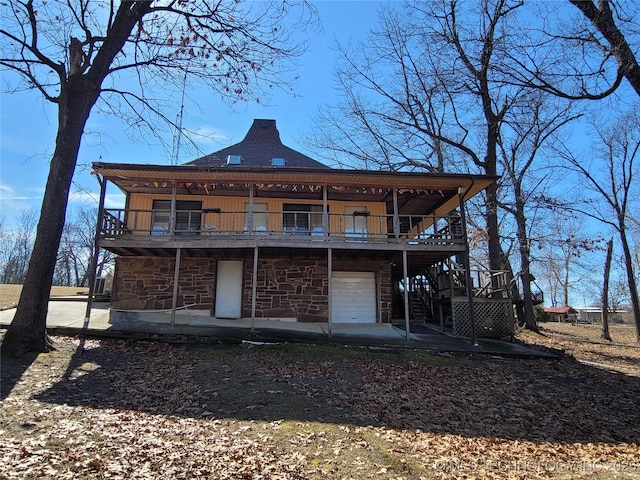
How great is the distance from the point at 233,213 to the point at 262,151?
4.65m

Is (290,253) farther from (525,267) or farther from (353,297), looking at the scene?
(525,267)

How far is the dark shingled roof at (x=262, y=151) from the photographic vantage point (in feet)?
50.9

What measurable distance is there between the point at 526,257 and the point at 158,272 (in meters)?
16.9

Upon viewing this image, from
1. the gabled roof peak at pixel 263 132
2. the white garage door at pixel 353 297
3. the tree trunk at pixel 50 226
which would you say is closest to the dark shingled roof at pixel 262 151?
the gabled roof peak at pixel 263 132

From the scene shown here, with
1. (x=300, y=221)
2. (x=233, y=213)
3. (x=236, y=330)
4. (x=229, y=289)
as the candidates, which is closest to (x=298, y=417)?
(x=236, y=330)

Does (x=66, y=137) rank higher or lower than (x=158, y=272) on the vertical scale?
higher

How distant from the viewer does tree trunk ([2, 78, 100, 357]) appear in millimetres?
7344

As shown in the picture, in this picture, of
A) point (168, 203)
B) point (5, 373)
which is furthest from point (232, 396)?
point (168, 203)

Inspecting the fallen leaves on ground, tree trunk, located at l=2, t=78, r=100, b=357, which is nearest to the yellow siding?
tree trunk, located at l=2, t=78, r=100, b=357

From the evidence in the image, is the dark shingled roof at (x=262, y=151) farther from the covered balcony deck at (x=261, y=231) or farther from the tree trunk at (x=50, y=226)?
the tree trunk at (x=50, y=226)

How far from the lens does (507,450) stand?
15.4 ft

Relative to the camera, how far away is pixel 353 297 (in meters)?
13.6

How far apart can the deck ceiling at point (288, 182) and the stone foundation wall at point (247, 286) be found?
2.43 m

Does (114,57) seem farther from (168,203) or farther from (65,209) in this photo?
(168,203)
